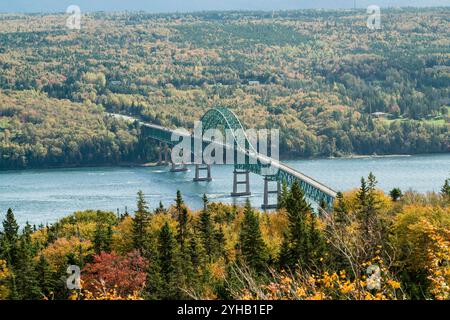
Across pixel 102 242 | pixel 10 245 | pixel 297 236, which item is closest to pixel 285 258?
pixel 297 236

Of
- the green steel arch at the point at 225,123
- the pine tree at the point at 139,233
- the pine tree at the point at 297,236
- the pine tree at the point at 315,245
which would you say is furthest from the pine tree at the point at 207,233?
the green steel arch at the point at 225,123

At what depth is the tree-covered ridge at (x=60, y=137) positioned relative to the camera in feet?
360

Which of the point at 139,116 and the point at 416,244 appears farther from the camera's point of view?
the point at 139,116

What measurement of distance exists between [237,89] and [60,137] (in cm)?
4059

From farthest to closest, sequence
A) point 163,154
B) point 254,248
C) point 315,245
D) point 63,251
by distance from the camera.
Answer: point 163,154
point 63,251
point 254,248
point 315,245

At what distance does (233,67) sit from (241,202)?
103481 millimetres

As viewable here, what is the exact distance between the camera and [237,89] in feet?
493

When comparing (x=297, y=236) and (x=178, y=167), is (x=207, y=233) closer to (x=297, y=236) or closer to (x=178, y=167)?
(x=297, y=236)

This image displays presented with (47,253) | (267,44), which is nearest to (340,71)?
(267,44)

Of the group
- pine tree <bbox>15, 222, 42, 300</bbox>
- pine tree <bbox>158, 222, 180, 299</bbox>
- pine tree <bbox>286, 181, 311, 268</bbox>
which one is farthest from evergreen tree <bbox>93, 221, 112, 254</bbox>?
pine tree <bbox>286, 181, 311, 268</bbox>

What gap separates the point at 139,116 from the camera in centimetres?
13338

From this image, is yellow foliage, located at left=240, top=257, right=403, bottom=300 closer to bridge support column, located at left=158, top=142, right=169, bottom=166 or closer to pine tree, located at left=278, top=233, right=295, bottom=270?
pine tree, located at left=278, top=233, right=295, bottom=270

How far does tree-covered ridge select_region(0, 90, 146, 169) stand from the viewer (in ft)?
360

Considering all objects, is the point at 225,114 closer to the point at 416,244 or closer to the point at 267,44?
the point at 416,244
